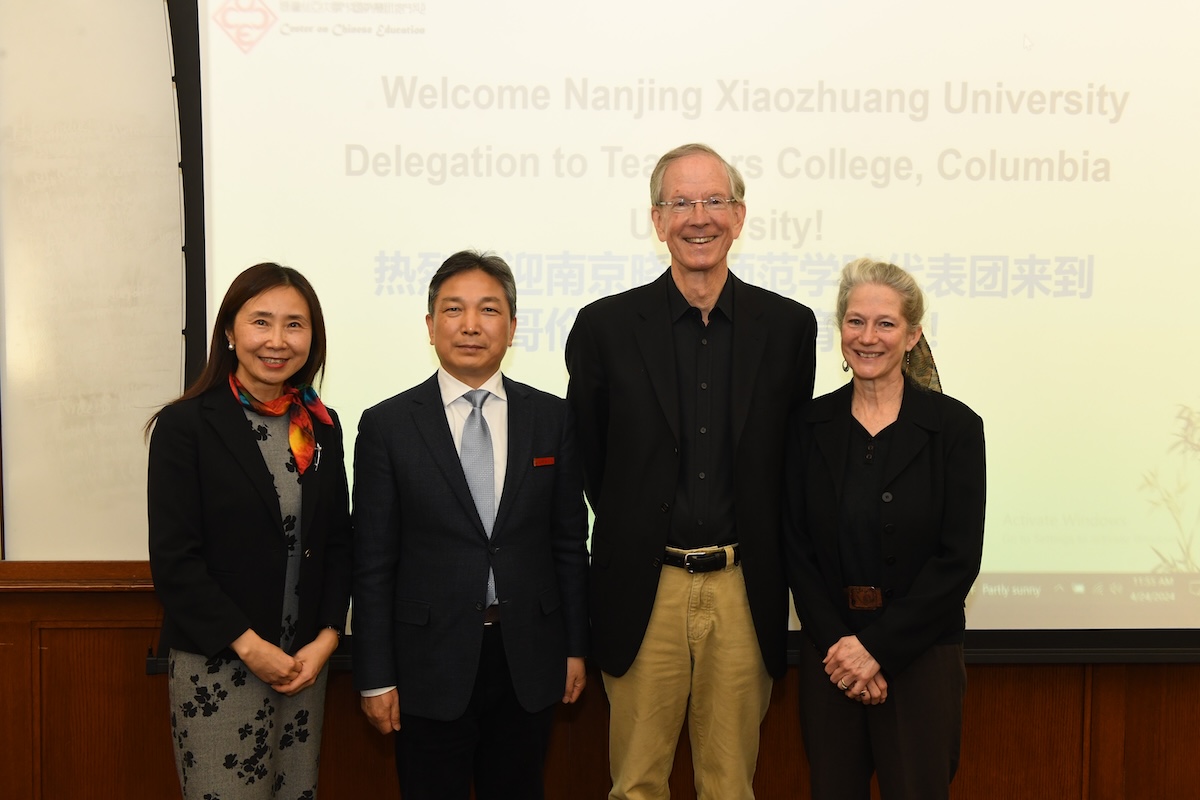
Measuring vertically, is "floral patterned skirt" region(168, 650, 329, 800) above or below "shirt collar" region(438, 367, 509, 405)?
below

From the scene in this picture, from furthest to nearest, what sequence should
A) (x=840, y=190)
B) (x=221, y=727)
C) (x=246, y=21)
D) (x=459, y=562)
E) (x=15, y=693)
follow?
(x=15, y=693), (x=840, y=190), (x=246, y=21), (x=459, y=562), (x=221, y=727)

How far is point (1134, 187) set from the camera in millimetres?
2646

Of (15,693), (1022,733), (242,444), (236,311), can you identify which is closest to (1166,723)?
(1022,733)

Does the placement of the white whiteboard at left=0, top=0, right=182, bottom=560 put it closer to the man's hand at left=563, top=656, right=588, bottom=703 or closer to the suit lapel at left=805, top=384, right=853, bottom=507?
the man's hand at left=563, top=656, right=588, bottom=703

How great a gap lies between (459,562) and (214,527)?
0.50 meters

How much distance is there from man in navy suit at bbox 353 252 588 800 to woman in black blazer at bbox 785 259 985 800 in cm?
60

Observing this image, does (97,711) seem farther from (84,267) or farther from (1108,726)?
(1108,726)

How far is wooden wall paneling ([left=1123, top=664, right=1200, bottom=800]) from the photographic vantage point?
281 centimetres

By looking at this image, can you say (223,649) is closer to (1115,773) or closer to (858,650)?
(858,650)

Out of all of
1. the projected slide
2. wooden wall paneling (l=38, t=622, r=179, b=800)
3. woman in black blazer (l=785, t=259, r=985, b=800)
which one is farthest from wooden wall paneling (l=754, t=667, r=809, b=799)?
wooden wall paneling (l=38, t=622, r=179, b=800)

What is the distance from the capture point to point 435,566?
1.87m

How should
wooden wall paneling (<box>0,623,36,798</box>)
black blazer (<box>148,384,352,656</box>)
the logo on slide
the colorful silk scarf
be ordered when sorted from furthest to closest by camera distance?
wooden wall paneling (<box>0,623,36,798</box>) < the logo on slide < the colorful silk scarf < black blazer (<box>148,384,352,656</box>)

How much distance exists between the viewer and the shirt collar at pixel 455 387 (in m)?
1.92

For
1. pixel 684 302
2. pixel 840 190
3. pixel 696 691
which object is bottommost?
pixel 696 691
